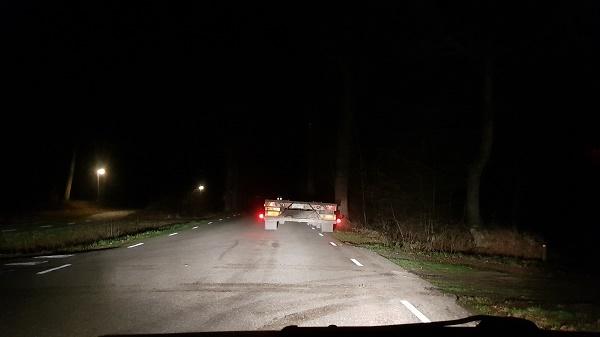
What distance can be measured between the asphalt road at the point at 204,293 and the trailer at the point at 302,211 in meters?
7.56

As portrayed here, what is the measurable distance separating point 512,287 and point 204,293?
20.2 feet

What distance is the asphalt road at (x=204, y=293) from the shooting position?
22.8 feet

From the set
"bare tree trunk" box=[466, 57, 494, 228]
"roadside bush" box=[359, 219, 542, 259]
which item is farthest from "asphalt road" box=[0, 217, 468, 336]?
"bare tree trunk" box=[466, 57, 494, 228]

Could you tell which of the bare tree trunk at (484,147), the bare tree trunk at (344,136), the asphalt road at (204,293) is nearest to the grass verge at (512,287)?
the asphalt road at (204,293)

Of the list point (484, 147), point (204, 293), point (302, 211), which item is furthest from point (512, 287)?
point (302, 211)

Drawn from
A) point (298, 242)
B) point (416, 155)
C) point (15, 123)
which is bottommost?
point (298, 242)

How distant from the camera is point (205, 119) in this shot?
54562mm

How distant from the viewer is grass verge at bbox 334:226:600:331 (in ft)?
25.9

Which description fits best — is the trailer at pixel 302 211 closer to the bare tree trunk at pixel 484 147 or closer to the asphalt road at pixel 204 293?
the bare tree trunk at pixel 484 147

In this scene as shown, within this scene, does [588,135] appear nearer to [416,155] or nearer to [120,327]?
[416,155]

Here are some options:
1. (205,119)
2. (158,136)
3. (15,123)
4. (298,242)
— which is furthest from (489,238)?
(158,136)

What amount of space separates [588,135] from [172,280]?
32875mm

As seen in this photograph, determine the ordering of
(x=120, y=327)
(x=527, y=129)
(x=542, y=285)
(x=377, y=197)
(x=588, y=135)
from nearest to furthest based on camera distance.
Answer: (x=120, y=327) → (x=542, y=285) → (x=588, y=135) → (x=527, y=129) → (x=377, y=197)

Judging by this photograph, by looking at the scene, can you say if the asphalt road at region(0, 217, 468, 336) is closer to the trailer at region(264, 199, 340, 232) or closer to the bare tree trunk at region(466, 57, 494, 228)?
the trailer at region(264, 199, 340, 232)
